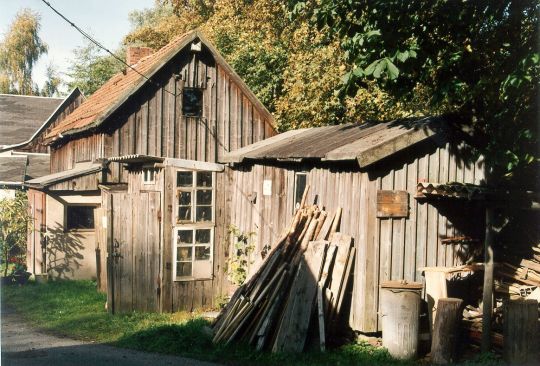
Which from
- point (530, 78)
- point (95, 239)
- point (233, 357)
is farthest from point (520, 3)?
point (95, 239)

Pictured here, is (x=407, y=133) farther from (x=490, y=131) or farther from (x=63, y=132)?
(x=63, y=132)

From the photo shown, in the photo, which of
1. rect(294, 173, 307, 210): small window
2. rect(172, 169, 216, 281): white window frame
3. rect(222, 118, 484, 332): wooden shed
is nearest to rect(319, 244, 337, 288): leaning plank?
rect(222, 118, 484, 332): wooden shed

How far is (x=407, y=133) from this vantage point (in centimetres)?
1009

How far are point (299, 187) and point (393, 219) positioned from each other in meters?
2.45

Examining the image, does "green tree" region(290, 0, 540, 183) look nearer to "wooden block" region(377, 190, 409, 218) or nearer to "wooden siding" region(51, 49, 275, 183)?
"wooden block" region(377, 190, 409, 218)

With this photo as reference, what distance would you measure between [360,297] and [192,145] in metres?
8.31

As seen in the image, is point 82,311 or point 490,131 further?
point 82,311

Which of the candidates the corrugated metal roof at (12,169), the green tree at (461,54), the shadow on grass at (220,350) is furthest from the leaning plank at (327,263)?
the corrugated metal roof at (12,169)

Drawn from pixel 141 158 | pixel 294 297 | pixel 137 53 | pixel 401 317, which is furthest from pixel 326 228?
pixel 137 53

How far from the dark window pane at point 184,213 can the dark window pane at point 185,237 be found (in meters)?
0.28

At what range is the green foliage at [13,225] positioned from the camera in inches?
736

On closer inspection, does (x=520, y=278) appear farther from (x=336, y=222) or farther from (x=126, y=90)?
(x=126, y=90)

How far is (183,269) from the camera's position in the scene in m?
13.0

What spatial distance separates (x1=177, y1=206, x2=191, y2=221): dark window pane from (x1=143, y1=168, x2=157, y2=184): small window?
1023mm
